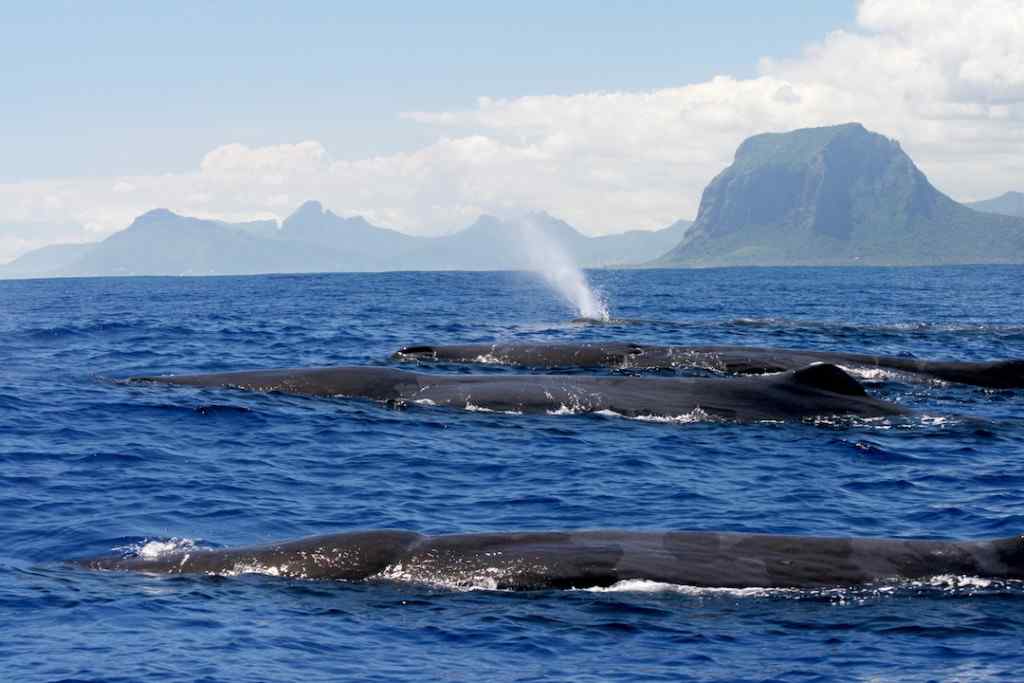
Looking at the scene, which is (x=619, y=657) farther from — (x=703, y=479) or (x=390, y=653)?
(x=703, y=479)

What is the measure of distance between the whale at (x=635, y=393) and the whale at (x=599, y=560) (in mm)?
9998

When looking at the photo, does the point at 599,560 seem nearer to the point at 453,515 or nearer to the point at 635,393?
the point at 453,515

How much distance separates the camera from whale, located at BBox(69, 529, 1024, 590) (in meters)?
12.6

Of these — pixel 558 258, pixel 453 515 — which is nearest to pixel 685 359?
pixel 453 515

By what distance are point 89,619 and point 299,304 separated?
193 ft

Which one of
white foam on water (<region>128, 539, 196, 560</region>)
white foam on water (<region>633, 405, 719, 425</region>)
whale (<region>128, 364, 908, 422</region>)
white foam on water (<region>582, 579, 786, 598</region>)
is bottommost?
white foam on water (<region>582, 579, 786, 598</region>)

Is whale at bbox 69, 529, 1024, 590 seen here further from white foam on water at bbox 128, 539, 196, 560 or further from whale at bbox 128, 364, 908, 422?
whale at bbox 128, 364, 908, 422

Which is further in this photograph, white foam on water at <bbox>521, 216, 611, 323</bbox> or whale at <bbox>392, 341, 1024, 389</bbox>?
white foam on water at <bbox>521, 216, 611, 323</bbox>

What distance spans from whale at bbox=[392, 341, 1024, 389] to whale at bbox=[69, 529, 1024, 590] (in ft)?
57.3

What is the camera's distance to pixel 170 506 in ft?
53.1

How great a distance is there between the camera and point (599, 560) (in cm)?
1280

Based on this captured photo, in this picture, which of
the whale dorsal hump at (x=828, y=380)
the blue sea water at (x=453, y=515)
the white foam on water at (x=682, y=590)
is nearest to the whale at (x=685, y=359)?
the blue sea water at (x=453, y=515)

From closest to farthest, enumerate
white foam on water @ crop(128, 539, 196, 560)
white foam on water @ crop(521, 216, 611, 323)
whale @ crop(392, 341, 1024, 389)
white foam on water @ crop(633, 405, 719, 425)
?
1. white foam on water @ crop(128, 539, 196, 560)
2. white foam on water @ crop(633, 405, 719, 425)
3. whale @ crop(392, 341, 1024, 389)
4. white foam on water @ crop(521, 216, 611, 323)

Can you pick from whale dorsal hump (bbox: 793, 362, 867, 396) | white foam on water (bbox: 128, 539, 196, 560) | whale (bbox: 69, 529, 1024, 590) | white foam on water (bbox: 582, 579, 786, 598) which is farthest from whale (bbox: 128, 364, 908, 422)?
white foam on water (bbox: 582, 579, 786, 598)
